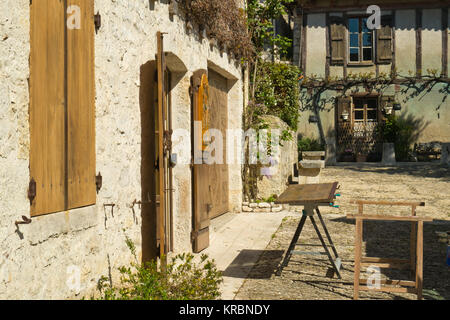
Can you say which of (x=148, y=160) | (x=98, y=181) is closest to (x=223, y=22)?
(x=148, y=160)

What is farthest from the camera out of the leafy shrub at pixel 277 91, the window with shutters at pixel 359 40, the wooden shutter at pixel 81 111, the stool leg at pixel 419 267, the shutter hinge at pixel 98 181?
the window with shutters at pixel 359 40

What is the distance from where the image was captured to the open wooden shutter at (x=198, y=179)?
550cm

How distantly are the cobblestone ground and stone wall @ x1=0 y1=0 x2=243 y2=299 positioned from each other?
115cm

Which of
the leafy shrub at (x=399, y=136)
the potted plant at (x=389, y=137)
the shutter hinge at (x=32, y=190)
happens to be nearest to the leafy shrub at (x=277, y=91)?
the potted plant at (x=389, y=137)

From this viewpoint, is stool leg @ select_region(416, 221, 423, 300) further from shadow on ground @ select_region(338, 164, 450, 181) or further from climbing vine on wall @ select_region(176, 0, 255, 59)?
shadow on ground @ select_region(338, 164, 450, 181)

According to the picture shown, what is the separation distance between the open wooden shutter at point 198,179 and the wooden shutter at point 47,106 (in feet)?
8.87

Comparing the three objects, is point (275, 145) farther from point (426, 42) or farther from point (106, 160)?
point (426, 42)

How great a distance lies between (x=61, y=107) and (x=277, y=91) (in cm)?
750

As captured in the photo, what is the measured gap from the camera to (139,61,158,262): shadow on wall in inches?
168

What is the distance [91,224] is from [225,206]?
16.1 ft

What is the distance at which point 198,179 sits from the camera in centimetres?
562

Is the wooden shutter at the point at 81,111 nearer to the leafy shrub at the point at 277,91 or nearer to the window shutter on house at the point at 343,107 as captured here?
the leafy shrub at the point at 277,91
